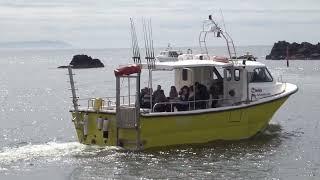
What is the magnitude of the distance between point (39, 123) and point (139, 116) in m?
14.6

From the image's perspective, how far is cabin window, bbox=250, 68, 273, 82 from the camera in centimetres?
2319

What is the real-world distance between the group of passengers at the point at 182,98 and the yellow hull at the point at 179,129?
70 cm

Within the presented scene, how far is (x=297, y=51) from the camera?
408 ft

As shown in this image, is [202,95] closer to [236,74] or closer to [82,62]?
[236,74]

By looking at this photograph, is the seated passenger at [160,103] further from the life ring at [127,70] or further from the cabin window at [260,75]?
the cabin window at [260,75]

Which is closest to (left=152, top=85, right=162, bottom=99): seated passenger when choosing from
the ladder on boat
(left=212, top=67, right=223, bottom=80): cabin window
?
the ladder on boat

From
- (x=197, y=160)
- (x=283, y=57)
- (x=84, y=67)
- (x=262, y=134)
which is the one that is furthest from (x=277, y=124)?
(x=283, y=57)

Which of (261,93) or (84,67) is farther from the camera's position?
(84,67)

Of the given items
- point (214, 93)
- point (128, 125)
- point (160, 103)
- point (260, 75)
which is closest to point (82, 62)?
point (260, 75)

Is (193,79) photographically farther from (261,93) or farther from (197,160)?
(197,160)

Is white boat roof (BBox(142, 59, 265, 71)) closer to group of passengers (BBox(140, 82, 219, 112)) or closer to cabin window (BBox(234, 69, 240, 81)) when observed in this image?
cabin window (BBox(234, 69, 240, 81))

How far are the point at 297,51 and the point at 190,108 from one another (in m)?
107

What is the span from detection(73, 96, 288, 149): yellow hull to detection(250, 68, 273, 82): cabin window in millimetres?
1459

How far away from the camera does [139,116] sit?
782 inches
